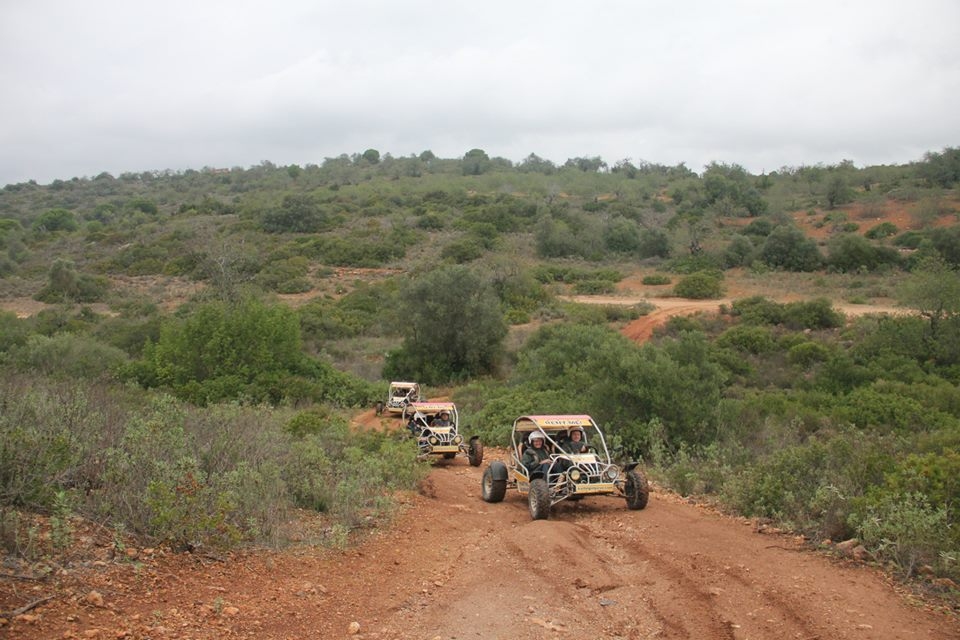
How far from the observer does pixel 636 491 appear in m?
10.2

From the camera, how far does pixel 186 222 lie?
225 feet

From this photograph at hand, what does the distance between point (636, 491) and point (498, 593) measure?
3.90m

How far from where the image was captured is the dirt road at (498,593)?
17.9 ft

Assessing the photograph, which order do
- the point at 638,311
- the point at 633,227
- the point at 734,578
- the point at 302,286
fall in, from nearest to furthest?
the point at 734,578, the point at 638,311, the point at 302,286, the point at 633,227

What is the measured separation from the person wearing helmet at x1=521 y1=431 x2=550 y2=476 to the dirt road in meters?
1.96

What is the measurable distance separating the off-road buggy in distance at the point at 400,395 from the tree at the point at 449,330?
7.43 meters

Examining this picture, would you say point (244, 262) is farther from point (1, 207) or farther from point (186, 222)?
point (1, 207)

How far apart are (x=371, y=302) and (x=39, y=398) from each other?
3576cm

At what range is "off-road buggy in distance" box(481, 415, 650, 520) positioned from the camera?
10062mm

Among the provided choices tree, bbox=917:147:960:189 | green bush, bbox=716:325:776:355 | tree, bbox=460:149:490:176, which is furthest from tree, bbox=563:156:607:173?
green bush, bbox=716:325:776:355

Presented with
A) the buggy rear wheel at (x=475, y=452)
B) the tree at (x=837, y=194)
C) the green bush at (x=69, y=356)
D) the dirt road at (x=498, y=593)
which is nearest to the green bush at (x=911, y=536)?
the dirt road at (x=498, y=593)

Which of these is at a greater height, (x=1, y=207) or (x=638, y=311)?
(x=1, y=207)

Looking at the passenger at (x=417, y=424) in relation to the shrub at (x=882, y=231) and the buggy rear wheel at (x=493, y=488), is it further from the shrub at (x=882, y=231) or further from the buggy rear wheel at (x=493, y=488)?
the shrub at (x=882, y=231)

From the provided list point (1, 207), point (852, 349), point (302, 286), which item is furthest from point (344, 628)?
point (1, 207)
